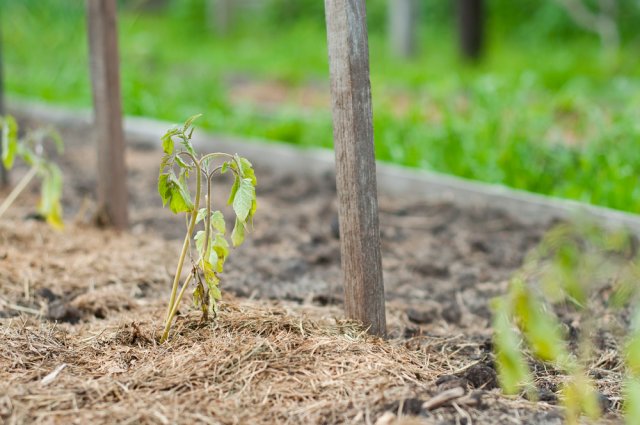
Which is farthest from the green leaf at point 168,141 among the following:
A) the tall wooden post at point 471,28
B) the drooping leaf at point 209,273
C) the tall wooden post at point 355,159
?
the tall wooden post at point 471,28

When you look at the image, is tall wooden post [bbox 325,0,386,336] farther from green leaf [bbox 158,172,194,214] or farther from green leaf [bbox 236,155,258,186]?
green leaf [bbox 158,172,194,214]

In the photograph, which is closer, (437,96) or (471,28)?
(437,96)

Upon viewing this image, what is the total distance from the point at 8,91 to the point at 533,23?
8.37 metres

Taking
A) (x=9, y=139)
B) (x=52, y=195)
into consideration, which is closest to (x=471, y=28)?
(x=52, y=195)

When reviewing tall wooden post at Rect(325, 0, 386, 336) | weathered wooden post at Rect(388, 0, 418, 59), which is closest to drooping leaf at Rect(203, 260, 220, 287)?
tall wooden post at Rect(325, 0, 386, 336)

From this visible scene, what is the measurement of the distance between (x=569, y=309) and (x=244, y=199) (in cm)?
149

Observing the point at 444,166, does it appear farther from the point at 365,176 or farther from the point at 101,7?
the point at 365,176

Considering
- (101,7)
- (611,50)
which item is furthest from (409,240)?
(611,50)

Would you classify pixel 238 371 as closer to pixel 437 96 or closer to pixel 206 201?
pixel 206 201

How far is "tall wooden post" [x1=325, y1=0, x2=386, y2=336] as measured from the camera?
7.38 ft

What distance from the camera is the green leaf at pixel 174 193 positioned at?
2229 mm

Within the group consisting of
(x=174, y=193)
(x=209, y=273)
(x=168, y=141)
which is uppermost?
(x=168, y=141)

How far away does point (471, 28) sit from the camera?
1046 cm

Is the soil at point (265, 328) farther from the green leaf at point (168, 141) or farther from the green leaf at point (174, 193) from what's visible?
the green leaf at point (168, 141)
